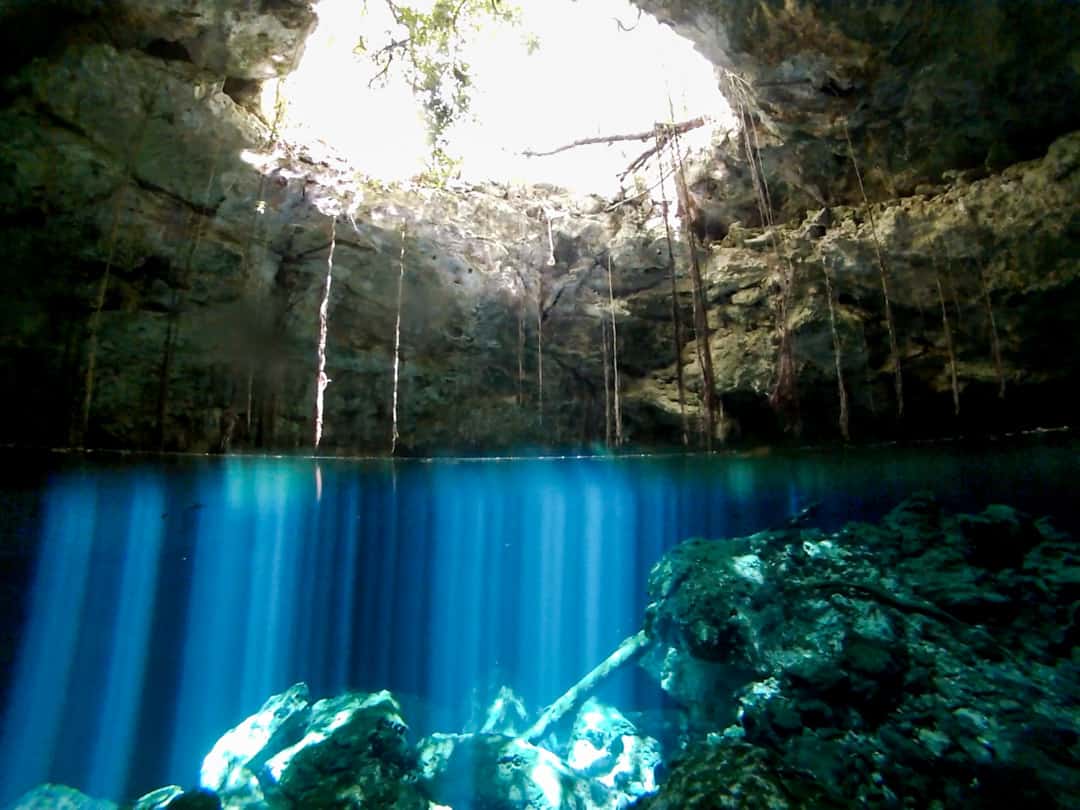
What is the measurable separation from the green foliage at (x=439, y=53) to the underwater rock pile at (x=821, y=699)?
29.7 ft

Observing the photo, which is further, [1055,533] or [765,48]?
[1055,533]

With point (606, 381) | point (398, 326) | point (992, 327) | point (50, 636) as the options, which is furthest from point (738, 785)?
point (50, 636)

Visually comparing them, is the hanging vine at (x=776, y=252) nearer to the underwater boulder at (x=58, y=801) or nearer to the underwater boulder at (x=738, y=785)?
the underwater boulder at (x=738, y=785)

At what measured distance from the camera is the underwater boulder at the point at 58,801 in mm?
16297

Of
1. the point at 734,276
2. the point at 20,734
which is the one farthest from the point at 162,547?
the point at 20,734

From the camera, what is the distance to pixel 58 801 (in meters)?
16.6

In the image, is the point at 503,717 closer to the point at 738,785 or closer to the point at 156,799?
the point at 156,799

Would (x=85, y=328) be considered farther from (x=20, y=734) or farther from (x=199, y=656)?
(x=199, y=656)

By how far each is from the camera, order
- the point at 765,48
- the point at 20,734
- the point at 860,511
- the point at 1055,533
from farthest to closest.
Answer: the point at 20,734 < the point at 860,511 < the point at 1055,533 < the point at 765,48

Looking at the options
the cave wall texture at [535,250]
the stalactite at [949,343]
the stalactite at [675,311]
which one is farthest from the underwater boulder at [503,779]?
the stalactite at [949,343]

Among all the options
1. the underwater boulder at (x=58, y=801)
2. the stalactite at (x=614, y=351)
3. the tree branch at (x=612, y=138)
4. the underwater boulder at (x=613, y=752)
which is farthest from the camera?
the underwater boulder at (x=58, y=801)

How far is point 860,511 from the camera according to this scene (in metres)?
18.9

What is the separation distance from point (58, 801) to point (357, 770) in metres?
13.3

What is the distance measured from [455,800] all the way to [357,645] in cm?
1550
